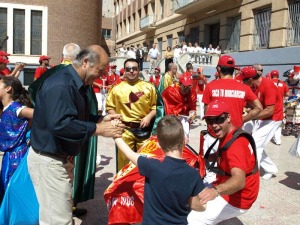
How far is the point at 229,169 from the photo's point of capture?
2922 millimetres

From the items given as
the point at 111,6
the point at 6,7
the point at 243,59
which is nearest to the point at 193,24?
the point at 243,59

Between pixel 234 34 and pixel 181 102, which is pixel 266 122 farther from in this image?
pixel 234 34

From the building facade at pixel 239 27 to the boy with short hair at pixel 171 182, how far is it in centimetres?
1363

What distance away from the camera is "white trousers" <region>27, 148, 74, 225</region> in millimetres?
2766

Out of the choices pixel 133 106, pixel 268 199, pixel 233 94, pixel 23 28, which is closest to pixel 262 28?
pixel 268 199

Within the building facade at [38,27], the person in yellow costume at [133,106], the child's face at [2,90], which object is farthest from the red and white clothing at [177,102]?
the building facade at [38,27]

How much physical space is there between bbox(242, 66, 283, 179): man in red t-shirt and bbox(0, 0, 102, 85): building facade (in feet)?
72.8

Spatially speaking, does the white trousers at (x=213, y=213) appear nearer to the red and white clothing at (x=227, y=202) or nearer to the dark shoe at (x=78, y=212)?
the red and white clothing at (x=227, y=202)

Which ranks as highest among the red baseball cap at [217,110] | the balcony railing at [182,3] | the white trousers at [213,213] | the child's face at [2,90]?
the balcony railing at [182,3]

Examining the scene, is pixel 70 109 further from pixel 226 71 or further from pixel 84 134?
pixel 226 71

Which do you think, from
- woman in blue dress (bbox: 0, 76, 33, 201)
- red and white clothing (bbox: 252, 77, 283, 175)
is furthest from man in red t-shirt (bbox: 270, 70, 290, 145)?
woman in blue dress (bbox: 0, 76, 33, 201)

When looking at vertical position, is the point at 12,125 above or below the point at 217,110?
below

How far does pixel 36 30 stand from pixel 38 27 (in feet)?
0.90

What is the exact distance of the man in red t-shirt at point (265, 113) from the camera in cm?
561
